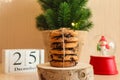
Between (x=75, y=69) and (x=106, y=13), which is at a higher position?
(x=106, y=13)

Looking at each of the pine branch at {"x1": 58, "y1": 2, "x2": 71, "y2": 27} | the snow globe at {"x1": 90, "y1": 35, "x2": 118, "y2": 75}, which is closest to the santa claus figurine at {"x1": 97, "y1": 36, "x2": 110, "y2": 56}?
the snow globe at {"x1": 90, "y1": 35, "x2": 118, "y2": 75}

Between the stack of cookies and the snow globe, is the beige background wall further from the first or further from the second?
the stack of cookies

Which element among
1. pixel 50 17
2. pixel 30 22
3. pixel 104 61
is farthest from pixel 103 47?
pixel 30 22

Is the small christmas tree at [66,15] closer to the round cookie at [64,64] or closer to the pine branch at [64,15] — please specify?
the pine branch at [64,15]

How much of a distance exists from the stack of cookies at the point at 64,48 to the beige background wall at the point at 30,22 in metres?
0.43

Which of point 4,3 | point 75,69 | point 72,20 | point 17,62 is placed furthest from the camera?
point 4,3

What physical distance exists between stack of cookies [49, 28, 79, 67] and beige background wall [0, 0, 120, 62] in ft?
1.42

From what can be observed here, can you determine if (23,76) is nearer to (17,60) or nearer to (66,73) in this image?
(17,60)

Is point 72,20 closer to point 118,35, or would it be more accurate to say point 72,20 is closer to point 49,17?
point 49,17

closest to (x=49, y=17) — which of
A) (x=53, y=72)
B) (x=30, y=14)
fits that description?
(x=30, y=14)

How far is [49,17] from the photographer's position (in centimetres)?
75

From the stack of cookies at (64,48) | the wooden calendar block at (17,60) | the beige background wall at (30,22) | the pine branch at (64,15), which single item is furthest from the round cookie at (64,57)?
the beige background wall at (30,22)

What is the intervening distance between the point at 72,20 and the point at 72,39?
0.26 meters

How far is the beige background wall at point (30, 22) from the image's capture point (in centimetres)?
90
